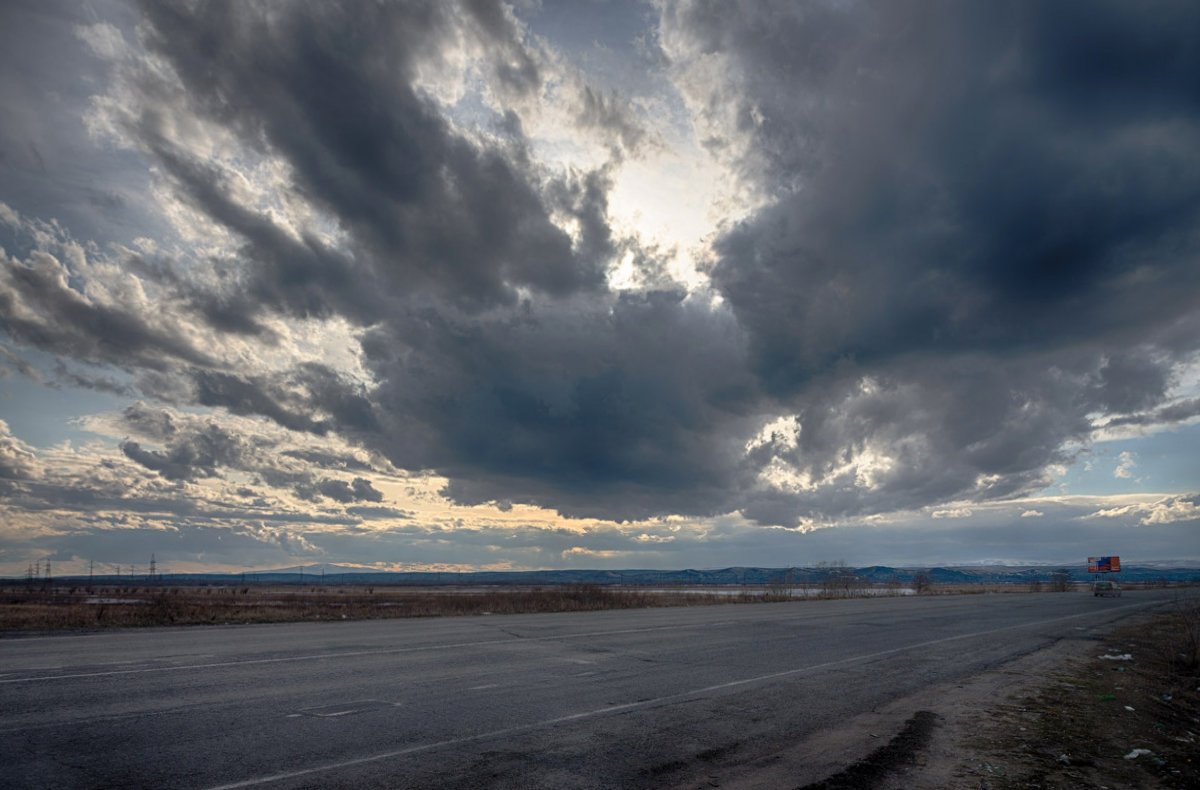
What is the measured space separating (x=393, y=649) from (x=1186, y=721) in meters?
14.3

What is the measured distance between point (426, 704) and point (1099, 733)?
29.2 ft

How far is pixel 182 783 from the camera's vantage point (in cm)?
558

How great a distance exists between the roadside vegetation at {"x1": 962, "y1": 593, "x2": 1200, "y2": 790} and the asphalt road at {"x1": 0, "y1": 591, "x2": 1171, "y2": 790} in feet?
5.75

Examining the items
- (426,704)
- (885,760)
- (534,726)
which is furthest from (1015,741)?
(426,704)

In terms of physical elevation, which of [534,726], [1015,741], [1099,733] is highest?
[534,726]

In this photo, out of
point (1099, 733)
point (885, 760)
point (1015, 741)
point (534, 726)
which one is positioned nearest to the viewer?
point (885, 760)

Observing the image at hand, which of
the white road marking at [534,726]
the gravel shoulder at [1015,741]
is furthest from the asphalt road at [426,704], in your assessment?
the gravel shoulder at [1015,741]

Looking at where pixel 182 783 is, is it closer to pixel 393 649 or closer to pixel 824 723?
pixel 824 723

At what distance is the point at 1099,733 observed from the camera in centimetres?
863

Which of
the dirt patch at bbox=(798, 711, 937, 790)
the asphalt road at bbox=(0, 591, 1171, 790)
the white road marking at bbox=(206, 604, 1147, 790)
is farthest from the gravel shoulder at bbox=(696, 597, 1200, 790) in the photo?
the white road marking at bbox=(206, 604, 1147, 790)

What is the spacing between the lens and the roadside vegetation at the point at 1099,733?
22.0 feet

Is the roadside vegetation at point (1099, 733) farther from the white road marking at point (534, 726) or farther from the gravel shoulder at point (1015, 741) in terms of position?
the white road marking at point (534, 726)

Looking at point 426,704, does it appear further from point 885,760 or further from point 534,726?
point 885,760

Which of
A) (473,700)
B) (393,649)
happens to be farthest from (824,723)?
(393,649)
